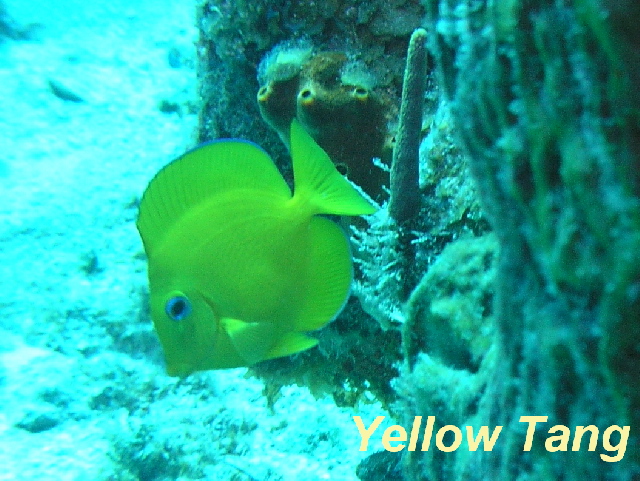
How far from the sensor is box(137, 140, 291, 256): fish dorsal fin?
164cm

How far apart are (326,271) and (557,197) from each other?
1.01m

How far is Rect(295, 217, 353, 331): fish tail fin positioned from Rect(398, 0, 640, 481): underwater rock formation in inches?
28.9

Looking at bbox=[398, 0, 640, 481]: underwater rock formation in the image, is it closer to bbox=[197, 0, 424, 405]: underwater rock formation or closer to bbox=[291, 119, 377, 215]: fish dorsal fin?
bbox=[291, 119, 377, 215]: fish dorsal fin

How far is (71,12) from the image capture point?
38.6 ft

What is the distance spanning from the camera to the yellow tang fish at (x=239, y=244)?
1635mm

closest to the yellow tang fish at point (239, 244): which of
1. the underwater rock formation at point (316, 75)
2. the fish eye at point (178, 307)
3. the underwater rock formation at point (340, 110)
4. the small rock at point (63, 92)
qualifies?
the fish eye at point (178, 307)

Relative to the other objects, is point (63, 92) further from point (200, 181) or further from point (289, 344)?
point (289, 344)

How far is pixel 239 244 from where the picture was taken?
164 cm

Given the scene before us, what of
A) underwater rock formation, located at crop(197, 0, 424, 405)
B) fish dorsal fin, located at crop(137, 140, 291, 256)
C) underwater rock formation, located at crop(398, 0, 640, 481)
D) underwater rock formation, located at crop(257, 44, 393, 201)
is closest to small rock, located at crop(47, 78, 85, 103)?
underwater rock formation, located at crop(197, 0, 424, 405)

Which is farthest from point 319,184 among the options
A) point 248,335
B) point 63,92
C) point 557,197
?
point 63,92

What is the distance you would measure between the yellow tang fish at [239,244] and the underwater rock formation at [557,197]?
29.2 inches

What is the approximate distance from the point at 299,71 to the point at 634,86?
2341 mm

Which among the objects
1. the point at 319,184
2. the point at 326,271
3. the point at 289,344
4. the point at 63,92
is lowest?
the point at 289,344

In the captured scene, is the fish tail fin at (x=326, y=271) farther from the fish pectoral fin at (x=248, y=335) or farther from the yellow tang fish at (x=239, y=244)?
the fish pectoral fin at (x=248, y=335)
